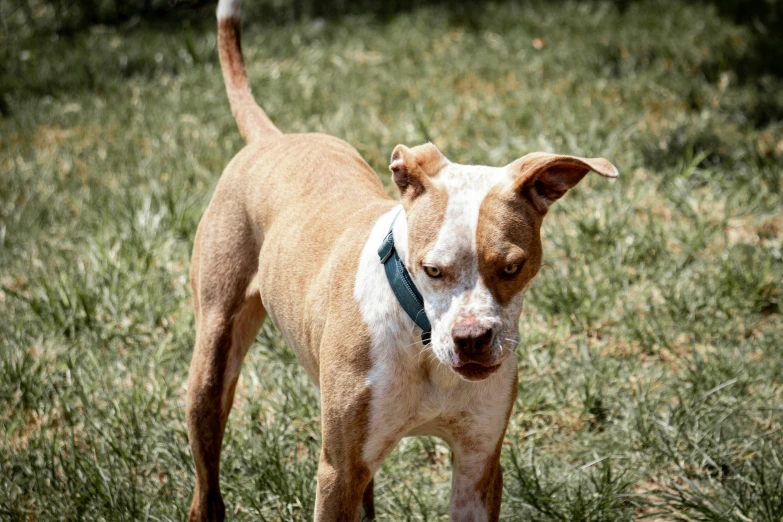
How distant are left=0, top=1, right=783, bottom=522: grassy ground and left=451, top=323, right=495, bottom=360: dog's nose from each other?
126 cm

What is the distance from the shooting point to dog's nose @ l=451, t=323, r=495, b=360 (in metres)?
2.51

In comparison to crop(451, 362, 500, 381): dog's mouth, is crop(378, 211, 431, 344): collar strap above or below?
above

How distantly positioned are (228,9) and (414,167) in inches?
69.5

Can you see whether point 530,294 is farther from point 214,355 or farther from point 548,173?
point 548,173

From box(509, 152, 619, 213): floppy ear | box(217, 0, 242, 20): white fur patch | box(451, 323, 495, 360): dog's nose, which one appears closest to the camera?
box(451, 323, 495, 360): dog's nose

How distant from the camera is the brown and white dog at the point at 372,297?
2.60 m

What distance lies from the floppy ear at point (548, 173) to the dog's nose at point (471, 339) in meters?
0.45

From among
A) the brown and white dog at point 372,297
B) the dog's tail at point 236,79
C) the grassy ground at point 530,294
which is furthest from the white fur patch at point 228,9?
the grassy ground at point 530,294

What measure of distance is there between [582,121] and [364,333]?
423 centimetres

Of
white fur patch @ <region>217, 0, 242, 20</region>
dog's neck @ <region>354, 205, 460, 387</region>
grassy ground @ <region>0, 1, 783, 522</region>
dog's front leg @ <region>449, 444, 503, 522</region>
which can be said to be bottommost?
grassy ground @ <region>0, 1, 783, 522</region>

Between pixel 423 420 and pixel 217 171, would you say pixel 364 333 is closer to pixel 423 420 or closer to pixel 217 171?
pixel 423 420

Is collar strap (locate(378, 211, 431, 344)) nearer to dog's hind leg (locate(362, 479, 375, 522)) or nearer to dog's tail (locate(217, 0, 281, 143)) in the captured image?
dog's hind leg (locate(362, 479, 375, 522))

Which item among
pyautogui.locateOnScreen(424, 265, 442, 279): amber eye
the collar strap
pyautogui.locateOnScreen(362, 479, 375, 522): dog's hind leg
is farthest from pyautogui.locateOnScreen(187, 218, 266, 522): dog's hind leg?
pyautogui.locateOnScreen(424, 265, 442, 279): amber eye

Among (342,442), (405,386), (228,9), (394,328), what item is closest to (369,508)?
(342,442)
